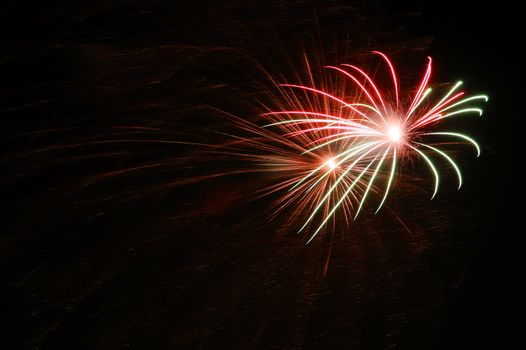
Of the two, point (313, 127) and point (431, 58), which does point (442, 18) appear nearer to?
point (431, 58)

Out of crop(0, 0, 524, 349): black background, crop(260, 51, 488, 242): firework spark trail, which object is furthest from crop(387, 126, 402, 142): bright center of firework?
crop(0, 0, 524, 349): black background

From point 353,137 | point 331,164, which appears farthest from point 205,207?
point 353,137

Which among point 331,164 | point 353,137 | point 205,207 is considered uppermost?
point 353,137

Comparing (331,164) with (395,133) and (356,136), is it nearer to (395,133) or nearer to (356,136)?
(356,136)

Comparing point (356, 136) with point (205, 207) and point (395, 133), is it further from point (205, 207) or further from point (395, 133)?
point (205, 207)

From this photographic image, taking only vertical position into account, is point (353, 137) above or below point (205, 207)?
above

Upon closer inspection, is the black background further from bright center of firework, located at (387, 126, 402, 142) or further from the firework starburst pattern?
bright center of firework, located at (387, 126, 402, 142)
